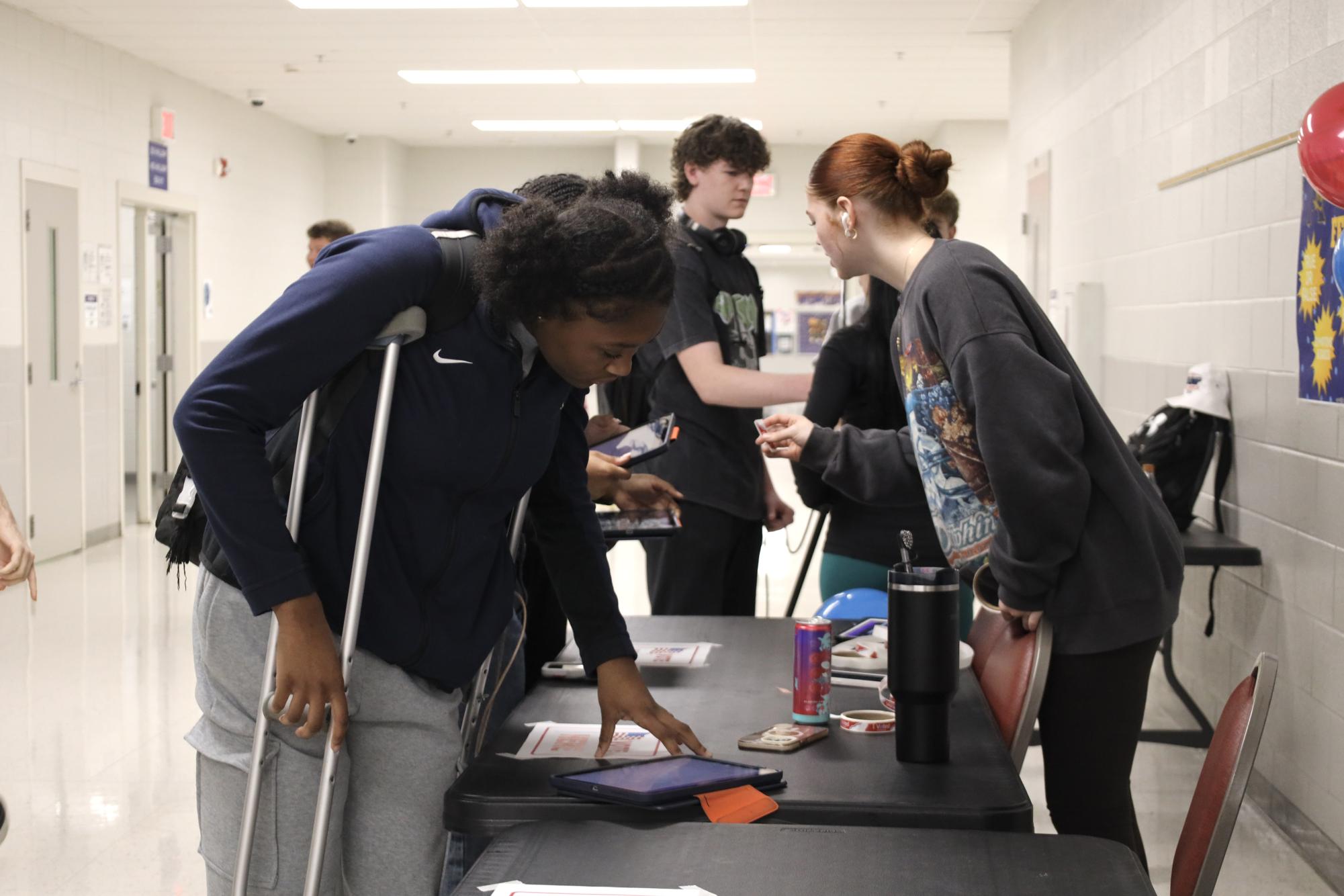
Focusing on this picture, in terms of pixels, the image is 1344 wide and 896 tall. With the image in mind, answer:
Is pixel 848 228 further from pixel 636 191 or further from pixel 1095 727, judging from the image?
pixel 1095 727

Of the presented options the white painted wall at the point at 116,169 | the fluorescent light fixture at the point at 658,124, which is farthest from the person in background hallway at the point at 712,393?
the fluorescent light fixture at the point at 658,124

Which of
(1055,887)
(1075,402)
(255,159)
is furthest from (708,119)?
(255,159)

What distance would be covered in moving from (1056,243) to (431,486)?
19.7 feet

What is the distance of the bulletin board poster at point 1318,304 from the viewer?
10.5ft

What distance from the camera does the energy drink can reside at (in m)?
1.83

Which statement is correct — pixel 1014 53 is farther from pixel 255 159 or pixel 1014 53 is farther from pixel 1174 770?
pixel 255 159

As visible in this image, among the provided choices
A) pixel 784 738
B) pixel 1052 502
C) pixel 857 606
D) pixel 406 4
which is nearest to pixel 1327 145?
pixel 1052 502

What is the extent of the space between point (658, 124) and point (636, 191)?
10.9m

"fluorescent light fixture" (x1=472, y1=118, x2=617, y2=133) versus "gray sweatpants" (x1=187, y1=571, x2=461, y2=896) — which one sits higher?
"fluorescent light fixture" (x1=472, y1=118, x2=617, y2=133)

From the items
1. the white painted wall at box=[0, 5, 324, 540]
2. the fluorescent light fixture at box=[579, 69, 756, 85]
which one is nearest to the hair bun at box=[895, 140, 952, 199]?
the white painted wall at box=[0, 5, 324, 540]

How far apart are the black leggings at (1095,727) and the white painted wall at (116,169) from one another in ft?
22.3

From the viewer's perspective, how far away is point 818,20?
8.22 metres

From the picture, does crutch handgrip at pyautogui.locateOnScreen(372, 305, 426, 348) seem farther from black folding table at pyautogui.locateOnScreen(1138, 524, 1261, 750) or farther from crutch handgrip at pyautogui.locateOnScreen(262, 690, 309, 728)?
black folding table at pyautogui.locateOnScreen(1138, 524, 1261, 750)

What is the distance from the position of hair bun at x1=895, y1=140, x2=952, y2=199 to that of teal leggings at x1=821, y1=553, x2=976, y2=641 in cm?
106
